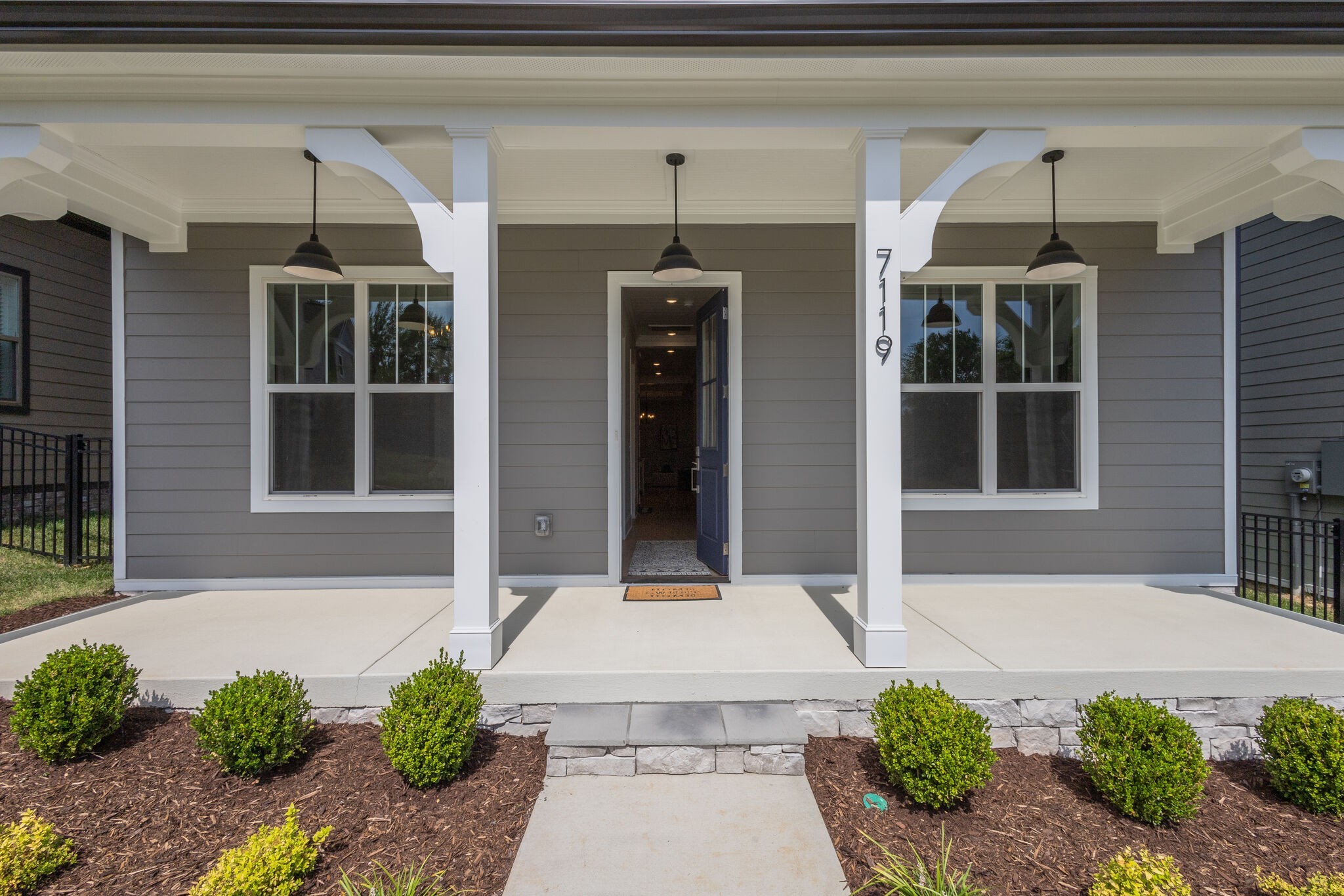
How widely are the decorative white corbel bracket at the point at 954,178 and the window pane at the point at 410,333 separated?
3269mm

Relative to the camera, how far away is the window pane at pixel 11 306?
5.70 metres

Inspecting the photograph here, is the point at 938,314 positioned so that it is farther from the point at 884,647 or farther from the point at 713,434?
the point at 884,647

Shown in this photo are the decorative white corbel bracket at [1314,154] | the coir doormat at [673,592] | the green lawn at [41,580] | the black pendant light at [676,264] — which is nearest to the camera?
the decorative white corbel bracket at [1314,154]

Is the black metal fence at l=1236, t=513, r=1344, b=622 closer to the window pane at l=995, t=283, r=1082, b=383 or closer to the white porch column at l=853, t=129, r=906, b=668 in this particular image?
the window pane at l=995, t=283, r=1082, b=383

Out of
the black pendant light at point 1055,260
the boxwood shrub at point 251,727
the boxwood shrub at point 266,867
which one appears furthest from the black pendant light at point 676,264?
the boxwood shrub at point 266,867

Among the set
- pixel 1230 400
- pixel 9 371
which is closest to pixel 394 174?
pixel 1230 400

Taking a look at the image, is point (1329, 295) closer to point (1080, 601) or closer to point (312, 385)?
point (1080, 601)

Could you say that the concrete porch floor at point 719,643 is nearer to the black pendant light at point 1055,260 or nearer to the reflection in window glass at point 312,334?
the reflection in window glass at point 312,334

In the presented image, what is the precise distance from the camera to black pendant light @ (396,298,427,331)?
13.7 feet

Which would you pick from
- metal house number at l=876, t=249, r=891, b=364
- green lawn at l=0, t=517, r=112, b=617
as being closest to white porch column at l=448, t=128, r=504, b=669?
metal house number at l=876, t=249, r=891, b=364

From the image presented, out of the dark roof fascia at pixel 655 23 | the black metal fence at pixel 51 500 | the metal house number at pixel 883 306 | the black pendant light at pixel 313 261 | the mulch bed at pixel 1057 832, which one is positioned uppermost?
the dark roof fascia at pixel 655 23

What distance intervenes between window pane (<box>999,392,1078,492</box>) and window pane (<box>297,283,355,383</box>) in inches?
189

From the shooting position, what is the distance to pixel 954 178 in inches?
106

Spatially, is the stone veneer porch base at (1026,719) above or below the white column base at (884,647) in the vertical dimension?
below
